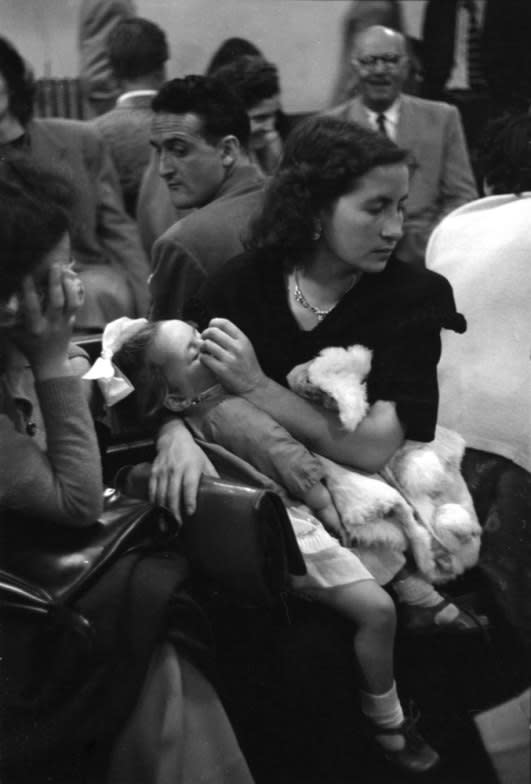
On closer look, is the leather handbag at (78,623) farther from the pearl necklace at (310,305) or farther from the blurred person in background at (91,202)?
the blurred person in background at (91,202)

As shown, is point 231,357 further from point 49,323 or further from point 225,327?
point 49,323

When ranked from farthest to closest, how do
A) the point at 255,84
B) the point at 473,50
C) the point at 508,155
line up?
the point at 473,50
the point at 255,84
the point at 508,155

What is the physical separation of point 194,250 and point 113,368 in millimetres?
586

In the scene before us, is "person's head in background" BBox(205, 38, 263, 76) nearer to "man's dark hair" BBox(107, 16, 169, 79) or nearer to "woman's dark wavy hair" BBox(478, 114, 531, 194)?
"man's dark hair" BBox(107, 16, 169, 79)

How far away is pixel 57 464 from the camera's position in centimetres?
189

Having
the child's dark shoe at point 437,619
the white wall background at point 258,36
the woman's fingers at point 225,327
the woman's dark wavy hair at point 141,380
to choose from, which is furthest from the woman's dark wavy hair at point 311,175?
the white wall background at point 258,36

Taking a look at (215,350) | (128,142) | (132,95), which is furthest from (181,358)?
(132,95)

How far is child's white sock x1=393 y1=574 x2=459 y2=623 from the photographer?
7.50 feet

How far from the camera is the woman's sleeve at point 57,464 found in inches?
72.9

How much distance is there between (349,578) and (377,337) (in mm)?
463

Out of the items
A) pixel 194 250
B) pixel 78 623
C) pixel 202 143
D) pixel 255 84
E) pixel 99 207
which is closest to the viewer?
pixel 78 623

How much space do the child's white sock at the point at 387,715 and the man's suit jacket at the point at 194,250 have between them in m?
0.99

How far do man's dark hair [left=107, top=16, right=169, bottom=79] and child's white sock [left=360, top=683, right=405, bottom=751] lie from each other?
2356 millimetres

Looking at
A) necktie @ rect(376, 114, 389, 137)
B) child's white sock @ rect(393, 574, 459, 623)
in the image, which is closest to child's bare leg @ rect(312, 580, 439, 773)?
A: child's white sock @ rect(393, 574, 459, 623)
